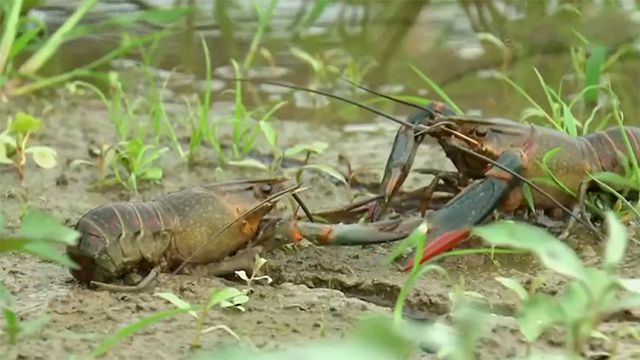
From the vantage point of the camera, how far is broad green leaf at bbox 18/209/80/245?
2.40 meters

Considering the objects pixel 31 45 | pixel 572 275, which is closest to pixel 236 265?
pixel 572 275

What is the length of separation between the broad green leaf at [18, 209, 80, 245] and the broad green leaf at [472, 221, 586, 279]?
729 mm

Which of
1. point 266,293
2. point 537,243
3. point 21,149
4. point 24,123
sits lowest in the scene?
point 266,293

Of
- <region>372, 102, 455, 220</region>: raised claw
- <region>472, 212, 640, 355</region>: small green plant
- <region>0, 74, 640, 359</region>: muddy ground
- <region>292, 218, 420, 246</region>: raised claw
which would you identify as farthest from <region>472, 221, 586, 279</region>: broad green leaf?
<region>372, 102, 455, 220</region>: raised claw

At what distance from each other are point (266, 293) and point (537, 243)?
1341 millimetres

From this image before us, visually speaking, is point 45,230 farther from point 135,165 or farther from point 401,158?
point 135,165

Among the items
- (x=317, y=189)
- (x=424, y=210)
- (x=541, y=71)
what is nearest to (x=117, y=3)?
(x=541, y=71)

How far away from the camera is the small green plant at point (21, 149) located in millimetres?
4473

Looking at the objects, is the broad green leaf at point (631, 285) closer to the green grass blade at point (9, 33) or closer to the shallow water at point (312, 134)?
the shallow water at point (312, 134)

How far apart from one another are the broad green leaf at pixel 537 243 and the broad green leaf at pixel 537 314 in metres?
0.14

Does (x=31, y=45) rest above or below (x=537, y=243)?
below

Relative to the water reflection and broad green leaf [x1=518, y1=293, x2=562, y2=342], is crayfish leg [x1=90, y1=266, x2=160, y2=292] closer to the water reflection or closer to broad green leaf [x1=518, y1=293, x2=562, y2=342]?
broad green leaf [x1=518, y1=293, x2=562, y2=342]

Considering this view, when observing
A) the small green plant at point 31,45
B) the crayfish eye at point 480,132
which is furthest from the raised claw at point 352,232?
the small green plant at point 31,45

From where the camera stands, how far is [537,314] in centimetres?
A: 249
